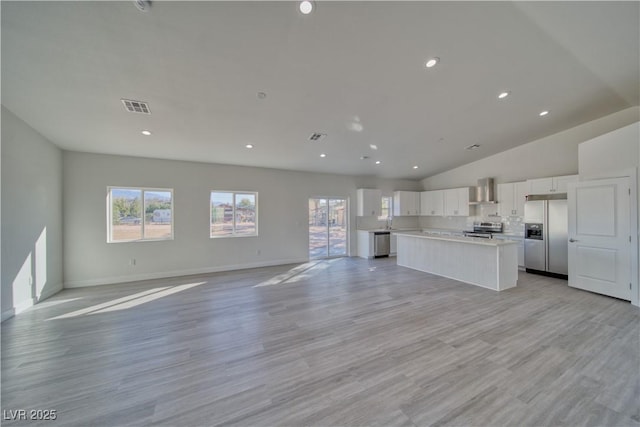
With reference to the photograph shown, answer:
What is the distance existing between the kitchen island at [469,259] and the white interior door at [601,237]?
981 mm

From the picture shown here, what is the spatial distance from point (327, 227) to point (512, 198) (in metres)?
5.18

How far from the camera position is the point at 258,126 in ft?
13.7

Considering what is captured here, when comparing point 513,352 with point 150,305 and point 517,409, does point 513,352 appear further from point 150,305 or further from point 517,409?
point 150,305

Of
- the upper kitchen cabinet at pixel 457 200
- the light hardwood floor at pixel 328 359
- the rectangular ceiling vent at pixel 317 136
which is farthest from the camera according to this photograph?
the upper kitchen cabinet at pixel 457 200

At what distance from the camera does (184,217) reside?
5766 mm

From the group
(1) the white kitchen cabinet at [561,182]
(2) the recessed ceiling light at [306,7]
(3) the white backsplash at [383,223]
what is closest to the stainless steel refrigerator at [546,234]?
(1) the white kitchen cabinet at [561,182]

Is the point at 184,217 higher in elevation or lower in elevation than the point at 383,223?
higher

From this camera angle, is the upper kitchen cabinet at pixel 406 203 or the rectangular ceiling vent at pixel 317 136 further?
the upper kitchen cabinet at pixel 406 203

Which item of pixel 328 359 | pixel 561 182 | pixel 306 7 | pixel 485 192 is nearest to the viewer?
pixel 306 7

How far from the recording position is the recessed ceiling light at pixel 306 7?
2.04 m

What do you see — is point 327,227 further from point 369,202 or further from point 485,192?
point 485,192

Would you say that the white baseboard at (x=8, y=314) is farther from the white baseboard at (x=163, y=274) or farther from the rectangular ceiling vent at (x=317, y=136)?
the rectangular ceiling vent at (x=317, y=136)

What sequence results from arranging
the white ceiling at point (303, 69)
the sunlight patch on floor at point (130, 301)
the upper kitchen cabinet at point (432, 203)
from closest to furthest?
the white ceiling at point (303, 69) → the sunlight patch on floor at point (130, 301) → the upper kitchen cabinet at point (432, 203)

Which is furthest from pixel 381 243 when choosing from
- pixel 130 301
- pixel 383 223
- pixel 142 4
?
pixel 142 4
